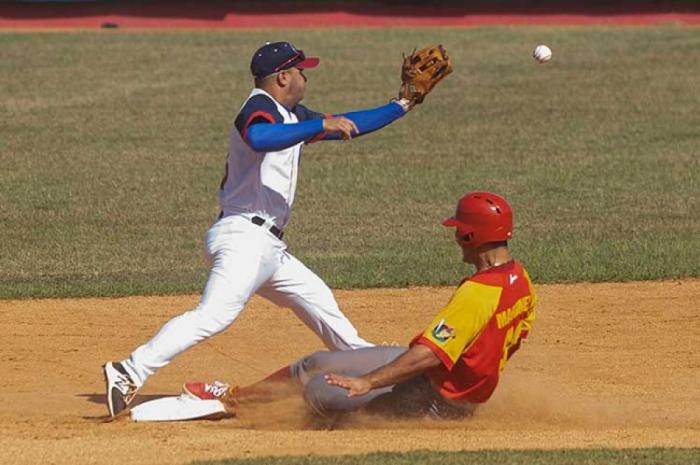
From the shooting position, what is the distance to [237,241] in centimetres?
815

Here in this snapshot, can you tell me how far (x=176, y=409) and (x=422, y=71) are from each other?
2.40 metres

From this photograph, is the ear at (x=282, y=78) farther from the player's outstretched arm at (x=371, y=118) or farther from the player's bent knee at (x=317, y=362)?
the player's bent knee at (x=317, y=362)

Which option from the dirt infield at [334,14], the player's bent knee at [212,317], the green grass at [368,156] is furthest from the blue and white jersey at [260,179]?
the dirt infield at [334,14]

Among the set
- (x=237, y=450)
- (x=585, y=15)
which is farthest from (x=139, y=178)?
(x=585, y=15)

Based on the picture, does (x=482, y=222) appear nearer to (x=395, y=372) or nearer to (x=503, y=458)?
(x=395, y=372)

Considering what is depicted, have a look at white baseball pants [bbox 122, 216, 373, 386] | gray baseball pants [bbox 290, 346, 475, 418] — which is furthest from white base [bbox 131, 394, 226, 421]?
gray baseball pants [bbox 290, 346, 475, 418]

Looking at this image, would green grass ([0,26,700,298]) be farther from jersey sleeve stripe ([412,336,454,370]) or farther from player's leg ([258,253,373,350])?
jersey sleeve stripe ([412,336,454,370])

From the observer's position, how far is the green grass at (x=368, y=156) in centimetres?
1341

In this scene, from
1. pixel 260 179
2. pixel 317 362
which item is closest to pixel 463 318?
pixel 317 362

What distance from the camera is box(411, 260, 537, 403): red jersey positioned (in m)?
7.34

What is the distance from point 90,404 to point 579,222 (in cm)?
744

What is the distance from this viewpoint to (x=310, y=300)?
28.0 feet

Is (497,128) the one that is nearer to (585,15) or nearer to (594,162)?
(594,162)

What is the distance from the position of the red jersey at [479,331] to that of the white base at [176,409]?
1367mm
